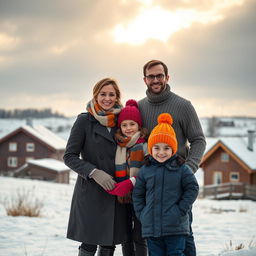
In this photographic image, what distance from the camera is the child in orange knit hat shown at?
3.03 metres

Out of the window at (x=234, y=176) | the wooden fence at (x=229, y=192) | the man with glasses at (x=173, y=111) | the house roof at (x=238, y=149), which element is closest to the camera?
the man with glasses at (x=173, y=111)

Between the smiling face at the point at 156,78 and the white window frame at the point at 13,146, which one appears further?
the white window frame at the point at 13,146

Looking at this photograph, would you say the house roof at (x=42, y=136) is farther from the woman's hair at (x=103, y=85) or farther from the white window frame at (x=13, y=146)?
the woman's hair at (x=103, y=85)

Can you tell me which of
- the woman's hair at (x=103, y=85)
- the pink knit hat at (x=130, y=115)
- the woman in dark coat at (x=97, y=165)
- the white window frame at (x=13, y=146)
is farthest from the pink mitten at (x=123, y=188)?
the white window frame at (x=13, y=146)

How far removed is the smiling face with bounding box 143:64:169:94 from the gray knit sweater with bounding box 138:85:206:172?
0.22ft

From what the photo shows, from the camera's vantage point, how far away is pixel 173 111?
367 centimetres

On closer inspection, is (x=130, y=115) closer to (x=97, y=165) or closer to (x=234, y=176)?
(x=97, y=165)

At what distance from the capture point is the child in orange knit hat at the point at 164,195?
3.03 meters

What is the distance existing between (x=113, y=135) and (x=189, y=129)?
84cm

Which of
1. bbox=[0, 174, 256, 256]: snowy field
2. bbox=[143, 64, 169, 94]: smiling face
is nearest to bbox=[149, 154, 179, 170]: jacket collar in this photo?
bbox=[143, 64, 169, 94]: smiling face

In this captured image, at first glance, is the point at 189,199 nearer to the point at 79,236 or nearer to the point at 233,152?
the point at 79,236

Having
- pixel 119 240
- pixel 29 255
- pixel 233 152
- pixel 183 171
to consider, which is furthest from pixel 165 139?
pixel 233 152

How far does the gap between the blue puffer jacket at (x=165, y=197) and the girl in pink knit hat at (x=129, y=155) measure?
189mm

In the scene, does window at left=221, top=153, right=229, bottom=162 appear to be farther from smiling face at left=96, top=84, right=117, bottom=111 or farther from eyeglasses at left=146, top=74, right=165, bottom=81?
smiling face at left=96, top=84, right=117, bottom=111
